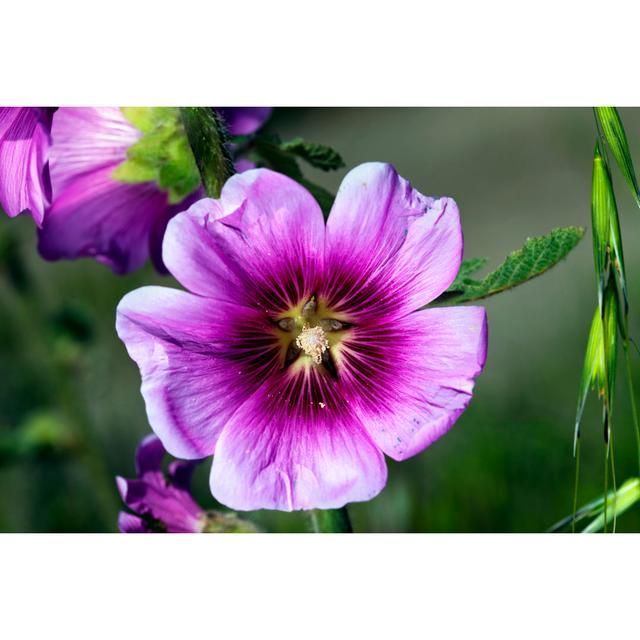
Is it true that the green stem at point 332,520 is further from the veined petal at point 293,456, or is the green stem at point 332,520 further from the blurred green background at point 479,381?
the blurred green background at point 479,381

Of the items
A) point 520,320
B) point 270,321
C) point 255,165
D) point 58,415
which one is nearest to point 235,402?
point 270,321

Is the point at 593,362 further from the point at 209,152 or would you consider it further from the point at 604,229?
the point at 209,152

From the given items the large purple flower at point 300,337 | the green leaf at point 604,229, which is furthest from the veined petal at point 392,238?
the green leaf at point 604,229

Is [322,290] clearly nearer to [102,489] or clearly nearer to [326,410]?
[326,410]

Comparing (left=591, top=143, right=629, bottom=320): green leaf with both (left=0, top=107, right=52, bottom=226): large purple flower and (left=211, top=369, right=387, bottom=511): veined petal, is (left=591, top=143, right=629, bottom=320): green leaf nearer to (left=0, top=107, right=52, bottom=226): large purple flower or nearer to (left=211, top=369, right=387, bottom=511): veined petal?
(left=211, top=369, right=387, bottom=511): veined petal

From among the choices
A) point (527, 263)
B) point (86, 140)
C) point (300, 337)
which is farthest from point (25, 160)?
point (527, 263)

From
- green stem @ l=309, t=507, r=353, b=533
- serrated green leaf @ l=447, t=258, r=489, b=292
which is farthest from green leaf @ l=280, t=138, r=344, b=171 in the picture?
green stem @ l=309, t=507, r=353, b=533
